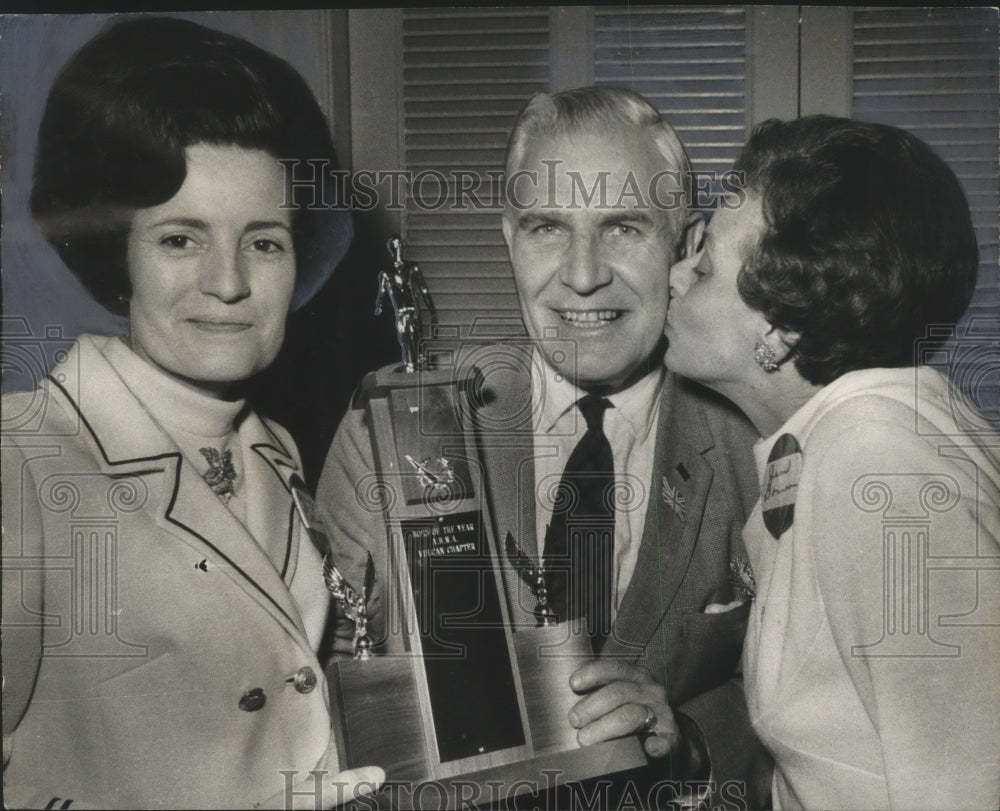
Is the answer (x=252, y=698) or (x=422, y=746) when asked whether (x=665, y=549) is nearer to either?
(x=422, y=746)

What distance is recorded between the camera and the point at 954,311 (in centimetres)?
152

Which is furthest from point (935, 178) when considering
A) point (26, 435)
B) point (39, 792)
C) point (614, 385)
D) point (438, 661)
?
point (39, 792)

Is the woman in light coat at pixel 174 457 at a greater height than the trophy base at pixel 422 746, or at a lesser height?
greater

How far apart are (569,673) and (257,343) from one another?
0.72 metres

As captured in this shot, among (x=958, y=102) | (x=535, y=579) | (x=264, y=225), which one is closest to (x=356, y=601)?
(x=535, y=579)

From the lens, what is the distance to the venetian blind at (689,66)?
152 cm

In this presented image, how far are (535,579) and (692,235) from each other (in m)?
0.60

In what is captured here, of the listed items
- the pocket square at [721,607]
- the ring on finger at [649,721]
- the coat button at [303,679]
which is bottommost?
the ring on finger at [649,721]

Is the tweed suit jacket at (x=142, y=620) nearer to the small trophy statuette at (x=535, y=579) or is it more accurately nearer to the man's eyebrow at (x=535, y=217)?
the small trophy statuette at (x=535, y=579)

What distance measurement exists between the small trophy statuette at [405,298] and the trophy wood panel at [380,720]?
479mm

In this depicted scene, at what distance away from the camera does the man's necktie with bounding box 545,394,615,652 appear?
153cm

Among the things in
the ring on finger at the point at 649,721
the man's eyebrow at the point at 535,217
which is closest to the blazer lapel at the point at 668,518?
the ring on finger at the point at 649,721

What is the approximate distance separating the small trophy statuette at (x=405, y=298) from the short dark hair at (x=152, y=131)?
0.27 ft

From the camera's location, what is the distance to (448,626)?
1519 millimetres
